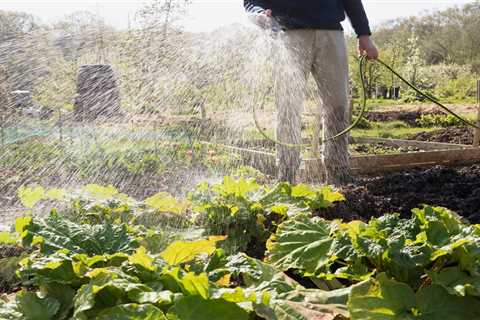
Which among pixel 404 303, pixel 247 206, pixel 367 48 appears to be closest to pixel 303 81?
pixel 367 48

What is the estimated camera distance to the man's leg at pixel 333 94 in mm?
4773

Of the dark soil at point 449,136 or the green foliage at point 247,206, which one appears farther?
the dark soil at point 449,136

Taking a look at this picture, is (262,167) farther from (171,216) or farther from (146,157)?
(171,216)

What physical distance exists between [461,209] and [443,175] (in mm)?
1170

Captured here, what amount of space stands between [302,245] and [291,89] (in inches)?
110

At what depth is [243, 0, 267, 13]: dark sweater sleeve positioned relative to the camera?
4.51 meters

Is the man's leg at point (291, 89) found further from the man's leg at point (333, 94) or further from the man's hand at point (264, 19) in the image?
the man's hand at point (264, 19)

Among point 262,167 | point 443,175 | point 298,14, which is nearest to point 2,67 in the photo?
point 262,167

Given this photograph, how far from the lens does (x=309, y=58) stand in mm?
4746

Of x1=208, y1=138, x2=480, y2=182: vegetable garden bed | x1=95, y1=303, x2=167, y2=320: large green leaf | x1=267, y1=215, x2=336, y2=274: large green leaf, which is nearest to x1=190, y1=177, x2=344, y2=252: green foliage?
x1=267, y1=215, x2=336, y2=274: large green leaf

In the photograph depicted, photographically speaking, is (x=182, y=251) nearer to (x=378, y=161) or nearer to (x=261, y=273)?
(x=261, y=273)

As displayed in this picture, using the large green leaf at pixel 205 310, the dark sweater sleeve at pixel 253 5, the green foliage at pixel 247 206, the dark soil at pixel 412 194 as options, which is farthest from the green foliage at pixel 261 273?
the dark sweater sleeve at pixel 253 5

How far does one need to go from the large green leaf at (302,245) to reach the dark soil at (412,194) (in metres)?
1.10

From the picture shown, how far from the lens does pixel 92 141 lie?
6.84m
